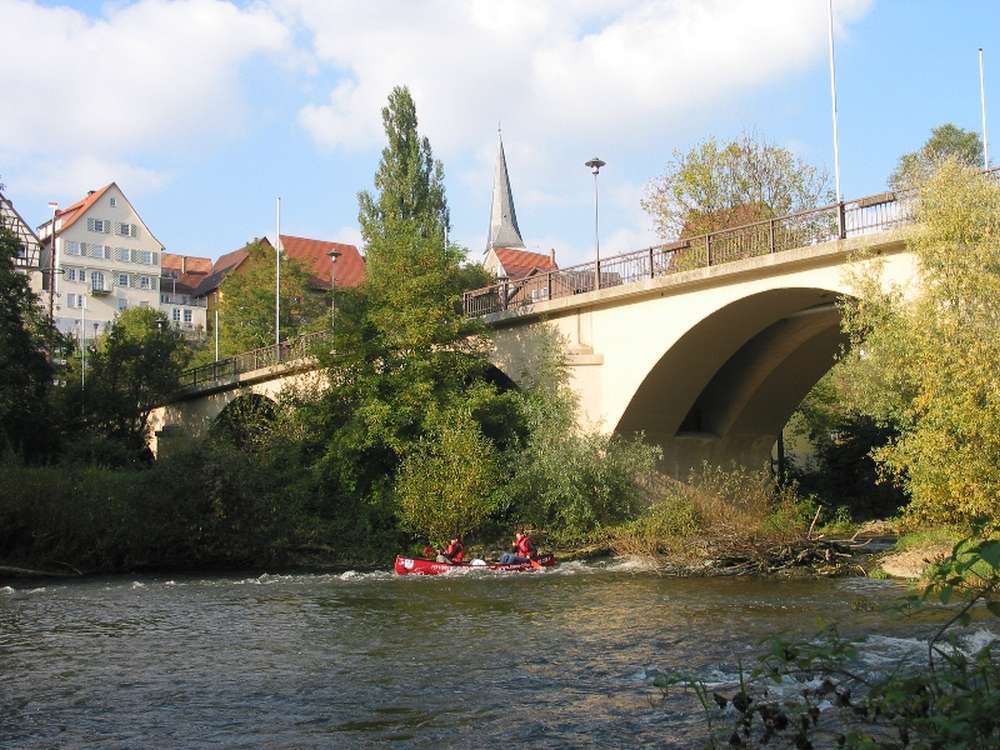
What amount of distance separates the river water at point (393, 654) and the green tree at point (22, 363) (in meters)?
13.1

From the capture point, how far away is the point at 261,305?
188ft

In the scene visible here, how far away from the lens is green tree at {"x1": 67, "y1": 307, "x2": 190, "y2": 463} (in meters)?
40.8

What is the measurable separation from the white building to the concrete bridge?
55.0 meters

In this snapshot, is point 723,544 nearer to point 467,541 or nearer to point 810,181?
point 467,541

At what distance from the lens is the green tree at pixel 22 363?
108ft

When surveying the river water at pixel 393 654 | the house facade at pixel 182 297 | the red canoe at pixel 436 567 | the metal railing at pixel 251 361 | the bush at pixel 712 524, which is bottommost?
the river water at pixel 393 654

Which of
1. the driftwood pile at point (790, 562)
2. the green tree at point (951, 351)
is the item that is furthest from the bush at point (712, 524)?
the green tree at point (951, 351)

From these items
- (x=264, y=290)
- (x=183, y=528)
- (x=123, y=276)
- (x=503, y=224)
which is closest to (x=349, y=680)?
(x=183, y=528)

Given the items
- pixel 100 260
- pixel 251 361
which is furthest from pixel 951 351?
pixel 100 260

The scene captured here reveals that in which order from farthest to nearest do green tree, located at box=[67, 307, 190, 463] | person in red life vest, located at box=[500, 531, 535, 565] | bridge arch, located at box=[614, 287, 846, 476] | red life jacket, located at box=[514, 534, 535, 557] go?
1. green tree, located at box=[67, 307, 190, 463]
2. bridge arch, located at box=[614, 287, 846, 476]
3. red life jacket, located at box=[514, 534, 535, 557]
4. person in red life vest, located at box=[500, 531, 535, 565]

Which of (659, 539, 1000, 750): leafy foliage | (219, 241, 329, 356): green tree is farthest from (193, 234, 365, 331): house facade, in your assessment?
(659, 539, 1000, 750): leafy foliage

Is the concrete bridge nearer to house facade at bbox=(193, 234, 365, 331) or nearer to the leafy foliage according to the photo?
the leafy foliage

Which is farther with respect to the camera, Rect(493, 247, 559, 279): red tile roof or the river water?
Rect(493, 247, 559, 279): red tile roof

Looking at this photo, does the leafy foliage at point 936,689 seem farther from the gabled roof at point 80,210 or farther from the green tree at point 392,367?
the gabled roof at point 80,210
